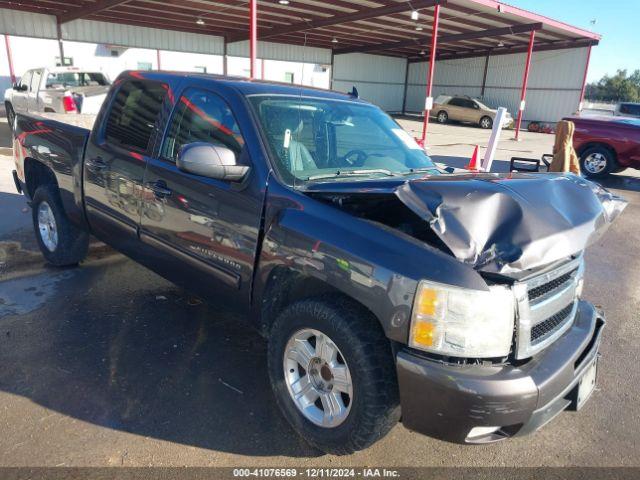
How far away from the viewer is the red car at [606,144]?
10.5 meters

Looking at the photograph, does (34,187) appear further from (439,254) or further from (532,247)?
(532,247)

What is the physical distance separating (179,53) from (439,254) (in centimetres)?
2835

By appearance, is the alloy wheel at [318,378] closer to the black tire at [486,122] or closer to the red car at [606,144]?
the red car at [606,144]

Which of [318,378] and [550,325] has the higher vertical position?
[550,325]

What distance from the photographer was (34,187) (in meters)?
5.01

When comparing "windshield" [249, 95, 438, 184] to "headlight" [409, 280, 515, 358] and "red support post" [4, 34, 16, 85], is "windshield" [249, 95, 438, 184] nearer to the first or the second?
"headlight" [409, 280, 515, 358]

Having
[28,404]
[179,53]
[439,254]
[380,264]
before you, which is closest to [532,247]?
[439,254]

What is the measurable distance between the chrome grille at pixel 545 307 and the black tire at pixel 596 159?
32.6 ft

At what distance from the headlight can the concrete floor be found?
35.1 inches

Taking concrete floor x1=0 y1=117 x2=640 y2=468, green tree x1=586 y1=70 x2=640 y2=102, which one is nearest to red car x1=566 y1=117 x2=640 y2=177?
concrete floor x1=0 y1=117 x2=640 y2=468

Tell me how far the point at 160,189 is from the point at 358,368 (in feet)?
6.13

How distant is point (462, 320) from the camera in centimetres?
197

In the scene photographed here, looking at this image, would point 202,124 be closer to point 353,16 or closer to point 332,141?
point 332,141

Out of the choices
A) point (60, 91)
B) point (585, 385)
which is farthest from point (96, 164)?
point (60, 91)
